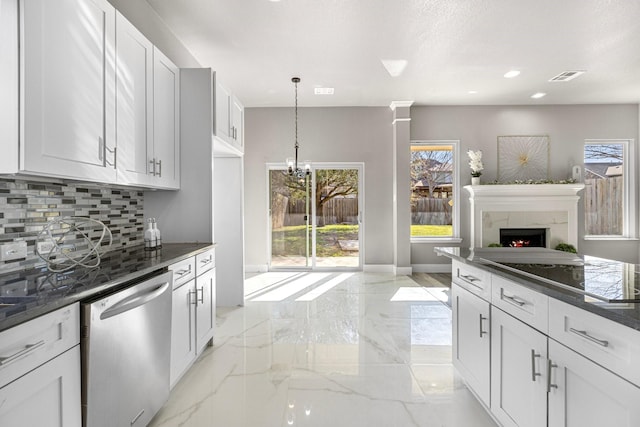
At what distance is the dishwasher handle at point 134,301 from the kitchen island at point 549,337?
1.74 m

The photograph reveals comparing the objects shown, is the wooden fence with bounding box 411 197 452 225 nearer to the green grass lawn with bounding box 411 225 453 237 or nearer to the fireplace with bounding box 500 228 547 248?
the green grass lawn with bounding box 411 225 453 237

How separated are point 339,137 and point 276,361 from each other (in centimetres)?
426

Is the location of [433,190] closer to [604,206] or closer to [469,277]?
[604,206]

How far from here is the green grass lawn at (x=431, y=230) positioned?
19.9 feet

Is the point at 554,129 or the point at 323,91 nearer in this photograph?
the point at 323,91

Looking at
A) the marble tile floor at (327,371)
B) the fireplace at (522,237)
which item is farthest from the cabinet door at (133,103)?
the fireplace at (522,237)

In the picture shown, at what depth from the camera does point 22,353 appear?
101 centimetres

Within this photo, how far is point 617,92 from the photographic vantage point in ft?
17.5

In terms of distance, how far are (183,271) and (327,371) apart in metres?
1.28

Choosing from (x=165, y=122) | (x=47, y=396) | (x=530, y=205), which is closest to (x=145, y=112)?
(x=165, y=122)

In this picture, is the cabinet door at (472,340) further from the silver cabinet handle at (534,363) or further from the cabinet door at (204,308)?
the cabinet door at (204,308)

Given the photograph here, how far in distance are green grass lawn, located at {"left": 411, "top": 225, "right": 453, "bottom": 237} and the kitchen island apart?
4008 millimetres

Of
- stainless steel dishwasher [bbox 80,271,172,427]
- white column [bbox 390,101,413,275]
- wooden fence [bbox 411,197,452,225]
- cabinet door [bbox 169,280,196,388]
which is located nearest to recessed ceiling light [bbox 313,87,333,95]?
white column [bbox 390,101,413,275]

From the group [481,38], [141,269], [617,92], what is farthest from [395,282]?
[617,92]
